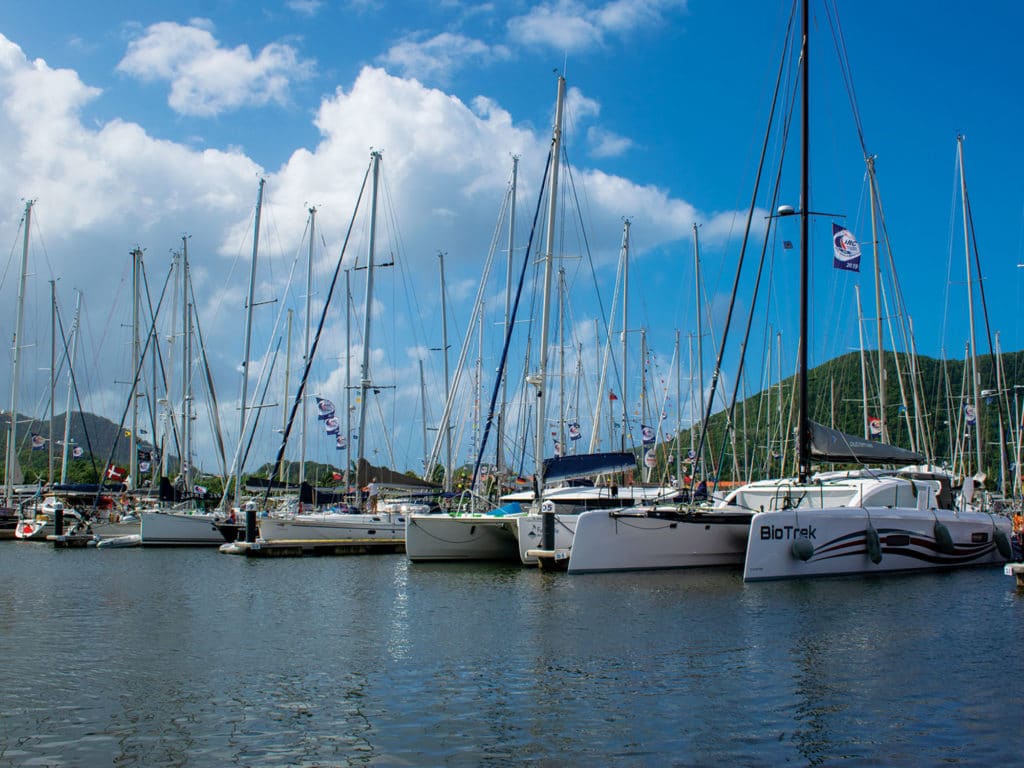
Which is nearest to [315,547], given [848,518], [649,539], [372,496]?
[372,496]

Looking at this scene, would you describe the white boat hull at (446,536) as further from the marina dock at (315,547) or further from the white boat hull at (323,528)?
the white boat hull at (323,528)

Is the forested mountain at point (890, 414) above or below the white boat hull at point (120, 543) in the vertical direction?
above

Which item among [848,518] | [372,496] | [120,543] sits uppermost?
[372,496]

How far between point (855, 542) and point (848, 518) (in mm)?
644

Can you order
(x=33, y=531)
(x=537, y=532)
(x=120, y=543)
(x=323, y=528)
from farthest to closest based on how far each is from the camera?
(x=33, y=531) → (x=120, y=543) → (x=323, y=528) → (x=537, y=532)

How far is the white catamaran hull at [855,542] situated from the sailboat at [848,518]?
0.08 ft

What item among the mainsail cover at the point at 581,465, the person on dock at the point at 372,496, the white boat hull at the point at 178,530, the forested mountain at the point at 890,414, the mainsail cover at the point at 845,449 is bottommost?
the white boat hull at the point at 178,530

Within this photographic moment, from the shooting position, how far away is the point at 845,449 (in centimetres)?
2538

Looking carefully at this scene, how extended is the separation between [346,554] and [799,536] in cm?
1913

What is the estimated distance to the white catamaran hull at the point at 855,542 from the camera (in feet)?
73.4

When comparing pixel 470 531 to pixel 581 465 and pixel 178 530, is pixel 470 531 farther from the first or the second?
pixel 178 530

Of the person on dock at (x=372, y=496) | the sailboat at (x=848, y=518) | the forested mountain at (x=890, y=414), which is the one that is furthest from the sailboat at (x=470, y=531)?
the forested mountain at (x=890, y=414)

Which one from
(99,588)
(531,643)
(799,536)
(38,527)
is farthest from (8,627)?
(38,527)

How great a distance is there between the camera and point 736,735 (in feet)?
30.6
